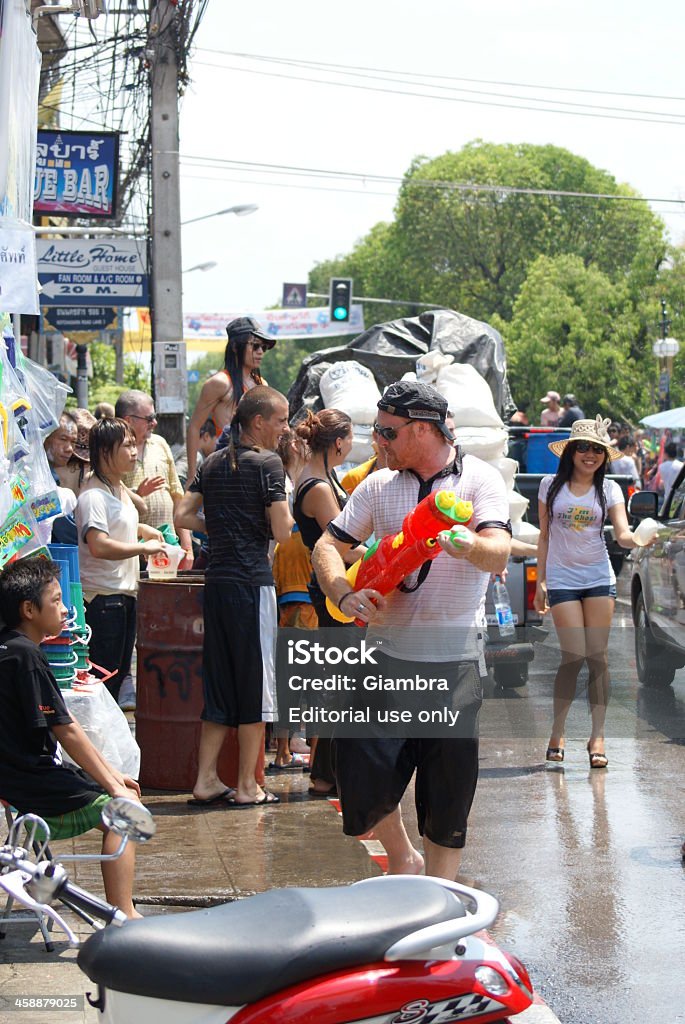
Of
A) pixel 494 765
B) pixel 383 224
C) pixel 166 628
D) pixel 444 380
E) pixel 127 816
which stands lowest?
pixel 494 765

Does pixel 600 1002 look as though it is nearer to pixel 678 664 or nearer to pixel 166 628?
pixel 166 628

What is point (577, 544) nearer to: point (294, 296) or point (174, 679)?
point (174, 679)

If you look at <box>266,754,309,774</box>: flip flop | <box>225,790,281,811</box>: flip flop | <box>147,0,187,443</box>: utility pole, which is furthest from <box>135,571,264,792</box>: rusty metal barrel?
<box>147,0,187,443</box>: utility pole

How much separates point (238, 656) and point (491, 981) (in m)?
4.32

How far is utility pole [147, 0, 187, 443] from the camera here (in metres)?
15.7

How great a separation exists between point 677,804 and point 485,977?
16.0 feet

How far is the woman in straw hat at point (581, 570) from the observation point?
8.34 metres

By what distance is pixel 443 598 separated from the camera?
489cm

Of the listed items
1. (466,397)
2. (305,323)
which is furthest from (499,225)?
(466,397)

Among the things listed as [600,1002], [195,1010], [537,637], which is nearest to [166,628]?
[600,1002]

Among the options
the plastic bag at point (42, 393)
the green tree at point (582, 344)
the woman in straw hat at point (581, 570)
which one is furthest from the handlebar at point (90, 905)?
the green tree at point (582, 344)

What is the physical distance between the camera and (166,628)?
7.46m

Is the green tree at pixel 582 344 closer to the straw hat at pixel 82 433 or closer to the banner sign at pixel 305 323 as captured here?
the banner sign at pixel 305 323

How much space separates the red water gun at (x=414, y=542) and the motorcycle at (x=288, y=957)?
1.82m
